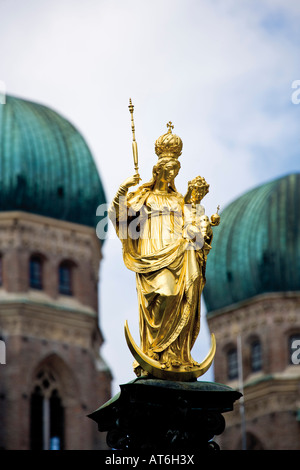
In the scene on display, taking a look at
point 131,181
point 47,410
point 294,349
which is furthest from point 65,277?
point 131,181

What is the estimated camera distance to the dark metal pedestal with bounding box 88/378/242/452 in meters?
17.7

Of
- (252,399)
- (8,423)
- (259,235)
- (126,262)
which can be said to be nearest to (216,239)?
(259,235)

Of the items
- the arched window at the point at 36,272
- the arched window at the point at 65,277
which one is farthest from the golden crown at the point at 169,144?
the arched window at the point at 65,277

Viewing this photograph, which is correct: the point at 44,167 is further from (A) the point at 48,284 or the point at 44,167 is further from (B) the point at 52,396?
(B) the point at 52,396

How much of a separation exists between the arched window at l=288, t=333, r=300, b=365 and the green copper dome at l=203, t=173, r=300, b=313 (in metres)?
2.07

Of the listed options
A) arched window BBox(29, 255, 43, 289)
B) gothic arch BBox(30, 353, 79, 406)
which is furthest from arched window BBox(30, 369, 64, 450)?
arched window BBox(29, 255, 43, 289)

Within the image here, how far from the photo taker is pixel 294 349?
72875mm

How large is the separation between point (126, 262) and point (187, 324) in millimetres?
952

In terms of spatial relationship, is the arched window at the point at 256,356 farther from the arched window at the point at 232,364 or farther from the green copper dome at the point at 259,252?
the green copper dome at the point at 259,252

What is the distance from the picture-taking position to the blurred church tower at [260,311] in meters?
73.0

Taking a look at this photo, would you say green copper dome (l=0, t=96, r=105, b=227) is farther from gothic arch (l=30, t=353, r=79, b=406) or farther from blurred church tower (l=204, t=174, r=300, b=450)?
gothic arch (l=30, t=353, r=79, b=406)

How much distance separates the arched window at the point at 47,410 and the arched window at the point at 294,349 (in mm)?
10321

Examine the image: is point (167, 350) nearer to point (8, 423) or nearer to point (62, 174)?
point (8, 423)

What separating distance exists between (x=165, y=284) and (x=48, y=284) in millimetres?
53247
